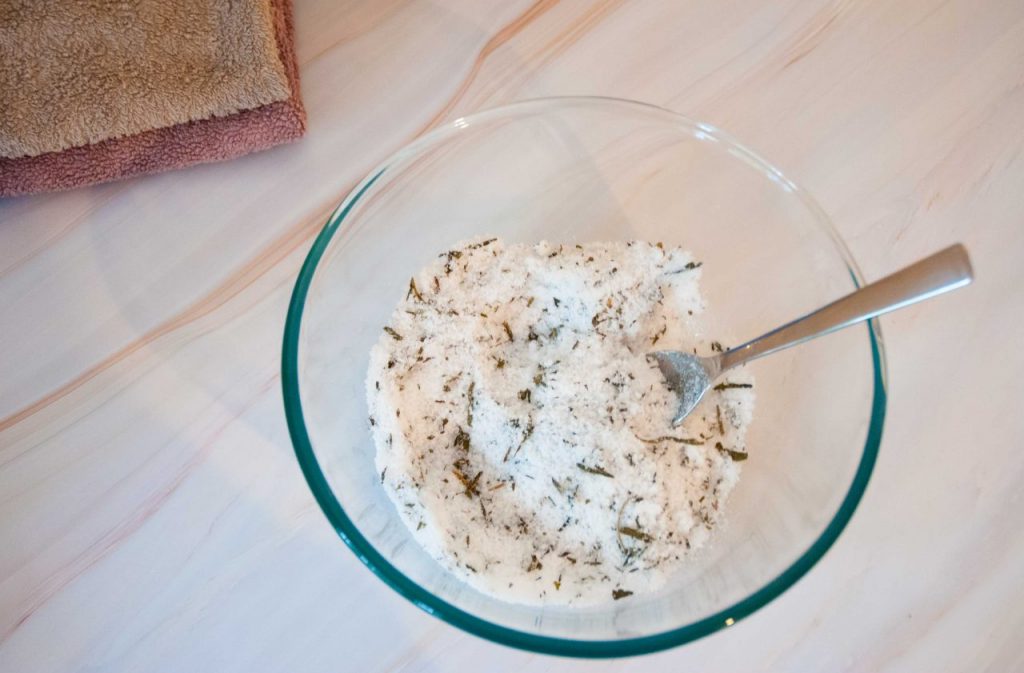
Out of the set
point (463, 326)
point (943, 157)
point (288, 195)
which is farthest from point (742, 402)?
point (288, 195)

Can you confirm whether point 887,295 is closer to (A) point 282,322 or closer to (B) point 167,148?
(A) point 282,322

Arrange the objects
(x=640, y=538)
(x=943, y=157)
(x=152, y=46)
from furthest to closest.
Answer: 1. (x=943, y=157)
2. (x=152, y=46)
3. (x=640, y=538)

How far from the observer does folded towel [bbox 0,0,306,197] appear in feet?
2.80

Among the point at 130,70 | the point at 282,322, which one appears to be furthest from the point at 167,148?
the point at 282,322

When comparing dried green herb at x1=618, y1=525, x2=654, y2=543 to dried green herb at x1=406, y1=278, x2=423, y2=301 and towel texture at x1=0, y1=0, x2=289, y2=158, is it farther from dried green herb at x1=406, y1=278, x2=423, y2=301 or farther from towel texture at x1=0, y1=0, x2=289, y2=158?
towel texture at x1=0, y1=0, x2=289, y2=158

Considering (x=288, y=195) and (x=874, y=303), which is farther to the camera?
(x=288, y=195)

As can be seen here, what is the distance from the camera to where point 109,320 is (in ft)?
2.88

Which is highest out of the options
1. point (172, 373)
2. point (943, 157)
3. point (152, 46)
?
point (943, 157)

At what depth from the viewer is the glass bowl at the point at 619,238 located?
729 mm

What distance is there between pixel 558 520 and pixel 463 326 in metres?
0.21

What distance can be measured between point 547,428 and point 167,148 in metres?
0.52

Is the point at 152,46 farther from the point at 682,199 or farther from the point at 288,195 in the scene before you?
the point at 682,199

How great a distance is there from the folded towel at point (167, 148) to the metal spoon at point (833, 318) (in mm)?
480

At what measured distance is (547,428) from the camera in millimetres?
752
